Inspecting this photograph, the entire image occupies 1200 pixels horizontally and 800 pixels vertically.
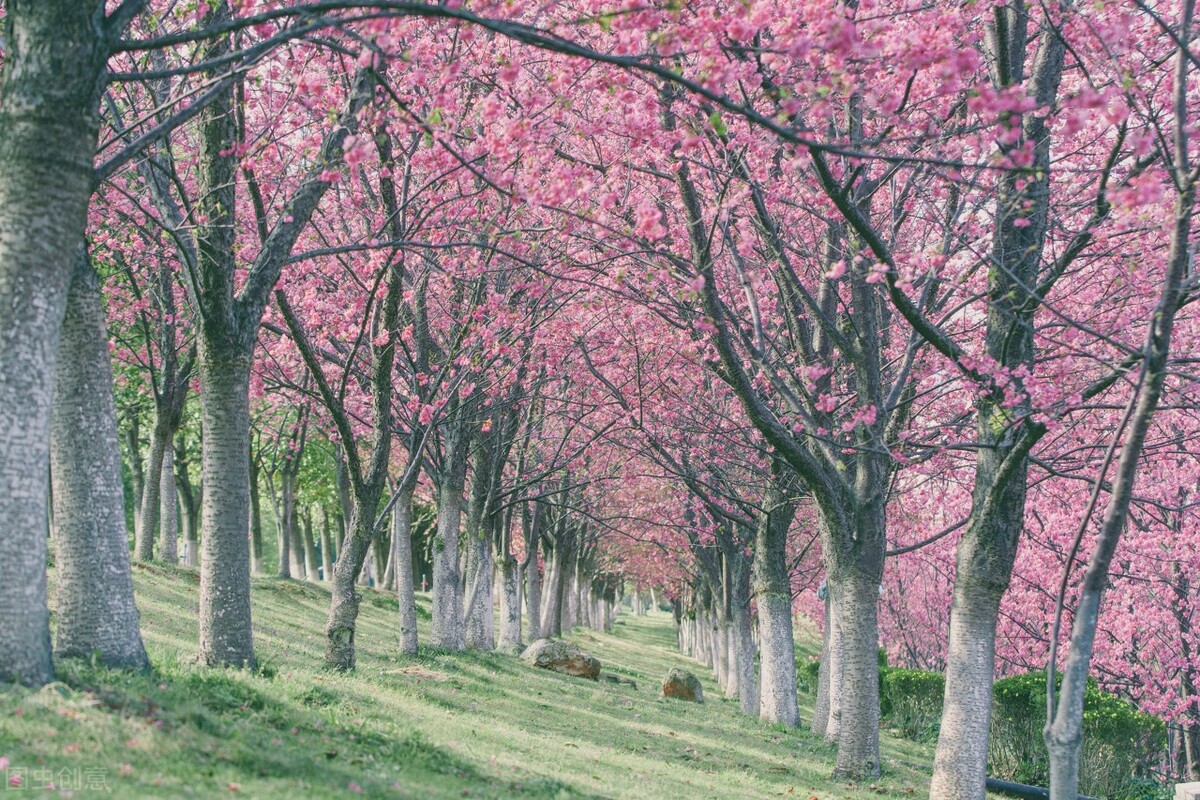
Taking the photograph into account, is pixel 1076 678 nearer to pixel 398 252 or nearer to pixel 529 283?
pixel 398 252

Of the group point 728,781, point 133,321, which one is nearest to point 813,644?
point 133,321

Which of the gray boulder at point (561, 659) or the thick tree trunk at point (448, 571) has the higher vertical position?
the thick tree trunk at point (448, 571)

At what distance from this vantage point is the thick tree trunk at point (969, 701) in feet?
33.0

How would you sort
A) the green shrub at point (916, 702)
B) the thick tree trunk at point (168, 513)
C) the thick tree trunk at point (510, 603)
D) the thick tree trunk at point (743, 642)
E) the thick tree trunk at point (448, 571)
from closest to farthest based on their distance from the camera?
the thick tree trunk at point (448, 571)
the thick tree trunk at point (168, 513)
the thick tree trunk at point (743, 642)
the green shrub at point (916, 702)
the thick tree trunk at point (510, 603)

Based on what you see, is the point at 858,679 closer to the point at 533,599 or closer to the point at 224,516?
the point at 224,516

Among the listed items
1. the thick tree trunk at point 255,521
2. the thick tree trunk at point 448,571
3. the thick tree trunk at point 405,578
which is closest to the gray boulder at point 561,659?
the thick tree trunk at point 448,571

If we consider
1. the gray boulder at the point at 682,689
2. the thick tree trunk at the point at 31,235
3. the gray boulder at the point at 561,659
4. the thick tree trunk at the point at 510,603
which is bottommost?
the gray boulder at the point at 682,689

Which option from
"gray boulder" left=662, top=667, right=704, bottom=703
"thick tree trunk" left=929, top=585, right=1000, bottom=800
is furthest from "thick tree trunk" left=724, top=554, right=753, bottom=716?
"thick tree trunk" left=929, top=585, right=1000, bottom=800

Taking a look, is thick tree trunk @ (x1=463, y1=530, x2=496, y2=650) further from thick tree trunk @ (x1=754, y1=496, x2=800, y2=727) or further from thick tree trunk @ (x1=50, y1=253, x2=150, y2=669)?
thick tree trunk @ (x1=50, y1=253, x2=150, y2=669)

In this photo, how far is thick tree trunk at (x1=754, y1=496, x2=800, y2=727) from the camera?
711 inches

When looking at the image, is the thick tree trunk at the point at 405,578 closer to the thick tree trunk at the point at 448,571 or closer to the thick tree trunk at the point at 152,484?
the thick tree trunk at the point at 448,571

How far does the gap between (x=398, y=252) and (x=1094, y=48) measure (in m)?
7.86

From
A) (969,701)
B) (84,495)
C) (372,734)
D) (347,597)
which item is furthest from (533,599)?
(84,495)

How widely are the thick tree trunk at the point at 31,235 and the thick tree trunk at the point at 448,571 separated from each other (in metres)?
13.5
